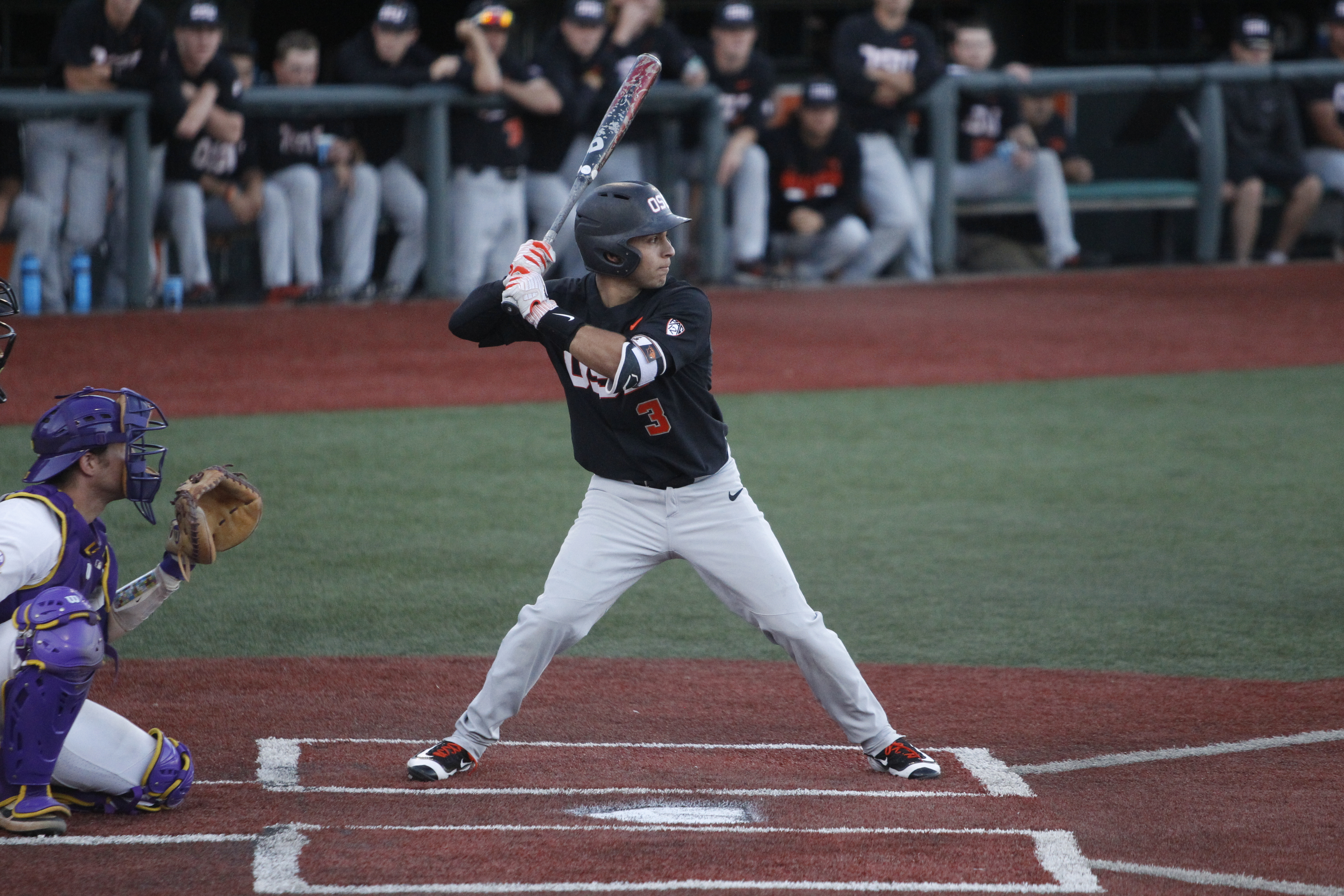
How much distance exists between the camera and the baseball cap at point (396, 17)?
10.7 meters

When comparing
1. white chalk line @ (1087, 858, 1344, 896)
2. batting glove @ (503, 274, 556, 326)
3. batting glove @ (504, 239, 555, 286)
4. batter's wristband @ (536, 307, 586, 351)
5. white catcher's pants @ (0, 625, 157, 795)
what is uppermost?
batting glove @ (504, 239, 555, 286)

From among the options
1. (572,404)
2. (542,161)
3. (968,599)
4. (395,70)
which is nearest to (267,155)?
(395,70)

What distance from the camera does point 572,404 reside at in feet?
13.1

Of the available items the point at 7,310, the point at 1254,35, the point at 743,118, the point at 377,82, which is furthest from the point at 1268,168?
the point at 7,310

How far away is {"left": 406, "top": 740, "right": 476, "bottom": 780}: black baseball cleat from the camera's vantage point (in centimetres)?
387

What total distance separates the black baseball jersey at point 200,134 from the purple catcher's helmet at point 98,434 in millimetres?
6698

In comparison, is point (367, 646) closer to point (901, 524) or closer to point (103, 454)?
point (103, 454)

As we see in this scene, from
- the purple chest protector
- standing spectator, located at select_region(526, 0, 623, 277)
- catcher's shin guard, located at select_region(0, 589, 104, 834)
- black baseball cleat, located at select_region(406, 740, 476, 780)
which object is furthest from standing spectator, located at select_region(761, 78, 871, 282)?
catcher's shin guard, located at select_region(0, 589, 104, 834)

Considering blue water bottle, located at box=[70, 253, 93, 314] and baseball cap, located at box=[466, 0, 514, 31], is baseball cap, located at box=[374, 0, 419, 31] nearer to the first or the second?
baseball cap, located at box=[466, 0, 514, 31]

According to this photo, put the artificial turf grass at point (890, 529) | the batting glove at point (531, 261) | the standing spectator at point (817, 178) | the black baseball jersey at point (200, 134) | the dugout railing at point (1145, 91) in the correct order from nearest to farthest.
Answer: the batting glove at point (531, 261) < the artificial turf grass at point (890, 529) < the black baseball jersey at point (200, 134) < the standing spectator at point (817, 178) < the dugout railing at point (1145, 91)

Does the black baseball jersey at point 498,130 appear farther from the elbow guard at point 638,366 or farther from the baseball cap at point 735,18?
the elbow guard at point 638,366

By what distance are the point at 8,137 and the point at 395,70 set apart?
8.10 ft

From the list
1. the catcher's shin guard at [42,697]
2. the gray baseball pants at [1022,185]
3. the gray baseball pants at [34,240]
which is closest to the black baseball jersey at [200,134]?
the gray baseball pants at [34,240]

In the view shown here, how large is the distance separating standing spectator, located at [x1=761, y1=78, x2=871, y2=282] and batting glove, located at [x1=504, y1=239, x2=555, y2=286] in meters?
7.71
